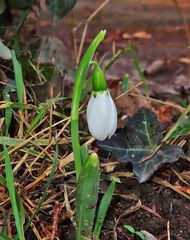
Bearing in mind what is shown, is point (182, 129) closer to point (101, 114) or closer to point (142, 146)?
point (142, 146)

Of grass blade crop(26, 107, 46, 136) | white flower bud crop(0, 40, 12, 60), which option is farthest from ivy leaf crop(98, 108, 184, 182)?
white flower bud crop(0, 40, 12, 60)

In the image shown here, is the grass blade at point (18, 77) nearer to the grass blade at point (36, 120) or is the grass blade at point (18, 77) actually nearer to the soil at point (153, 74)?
the grass blade at point (36, 120)

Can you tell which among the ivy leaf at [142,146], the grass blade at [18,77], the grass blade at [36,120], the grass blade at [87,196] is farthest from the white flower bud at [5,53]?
the grass blade at [87,196]

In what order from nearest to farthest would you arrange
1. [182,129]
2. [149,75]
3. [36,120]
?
1. [36,120]
2. [182,129]
3. [149,75]

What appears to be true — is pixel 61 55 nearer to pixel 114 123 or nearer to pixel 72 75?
pixel 72 75

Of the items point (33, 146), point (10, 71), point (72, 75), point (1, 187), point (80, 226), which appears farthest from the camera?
point (72, 75)

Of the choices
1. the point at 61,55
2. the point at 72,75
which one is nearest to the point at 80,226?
the point at 72,75

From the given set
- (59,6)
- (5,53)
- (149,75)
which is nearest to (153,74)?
(149,75)
